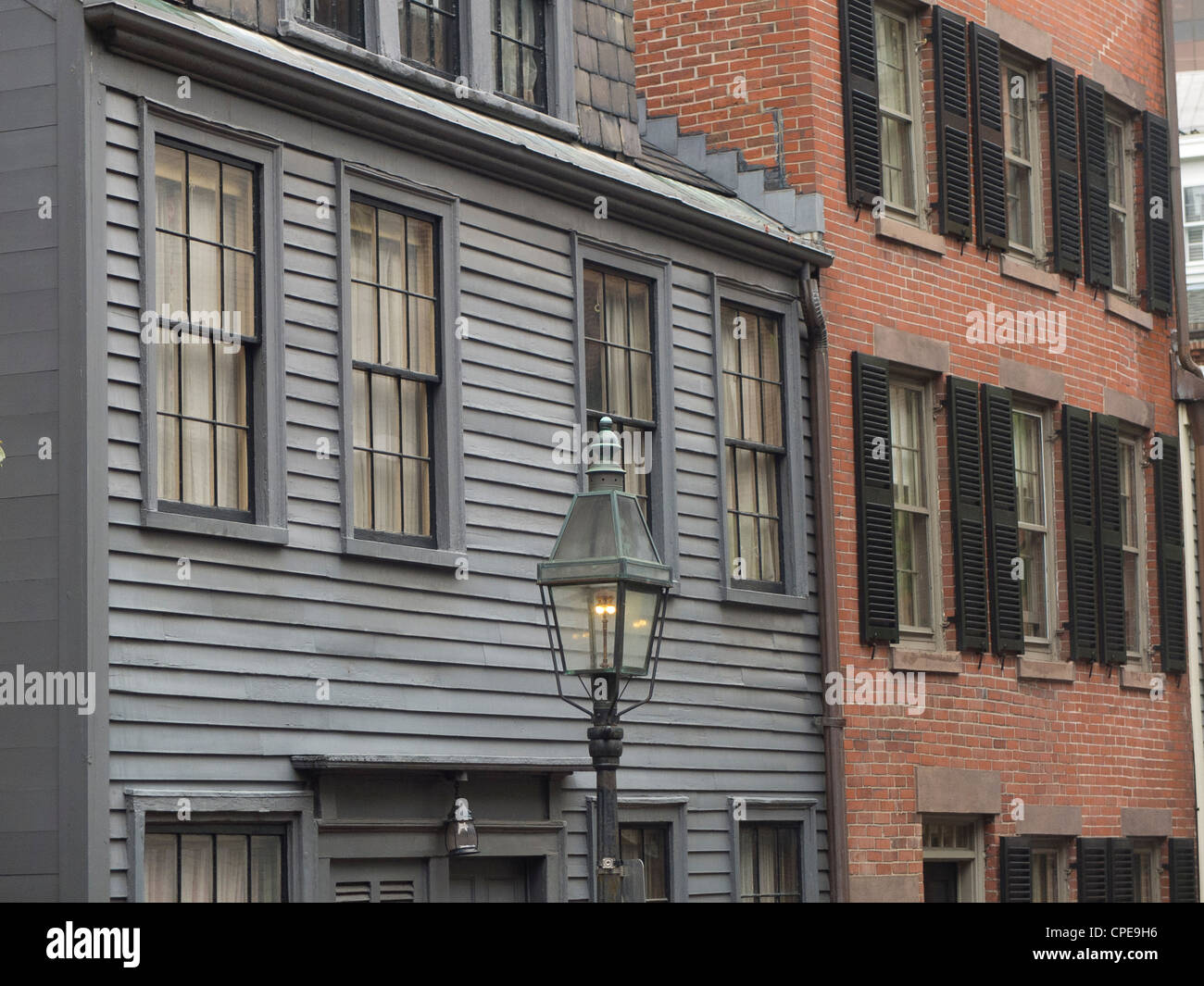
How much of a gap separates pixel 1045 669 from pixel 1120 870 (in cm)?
196

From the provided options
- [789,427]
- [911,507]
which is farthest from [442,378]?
[911,507]

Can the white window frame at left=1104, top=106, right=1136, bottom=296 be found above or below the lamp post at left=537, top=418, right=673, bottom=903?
above

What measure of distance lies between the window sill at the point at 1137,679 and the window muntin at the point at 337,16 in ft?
32.1

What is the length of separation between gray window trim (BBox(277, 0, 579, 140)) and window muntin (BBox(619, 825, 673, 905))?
14.6ft

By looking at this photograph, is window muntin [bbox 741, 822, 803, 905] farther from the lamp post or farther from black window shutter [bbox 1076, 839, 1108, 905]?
the lamp post

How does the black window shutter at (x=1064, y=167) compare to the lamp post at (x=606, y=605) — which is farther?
the black window shutter at (x=1064, y=167)

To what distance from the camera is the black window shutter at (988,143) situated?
1792cm

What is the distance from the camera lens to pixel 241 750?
1080 cm

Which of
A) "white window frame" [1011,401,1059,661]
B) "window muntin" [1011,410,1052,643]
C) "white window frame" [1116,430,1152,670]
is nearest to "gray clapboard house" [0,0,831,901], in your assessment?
"window muntin" [1011,410,1052,643]

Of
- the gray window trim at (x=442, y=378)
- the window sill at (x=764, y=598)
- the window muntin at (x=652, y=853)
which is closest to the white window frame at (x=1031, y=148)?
the window sill at (x=764, y=598)

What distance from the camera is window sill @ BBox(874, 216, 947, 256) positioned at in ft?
54.6

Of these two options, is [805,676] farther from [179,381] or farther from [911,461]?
[179,381]

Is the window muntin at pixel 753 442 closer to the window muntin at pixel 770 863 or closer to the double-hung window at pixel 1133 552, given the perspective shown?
the window muntin at pixel 770 863

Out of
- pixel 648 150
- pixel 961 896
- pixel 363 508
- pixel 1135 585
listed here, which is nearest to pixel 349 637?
pixel 363 508
